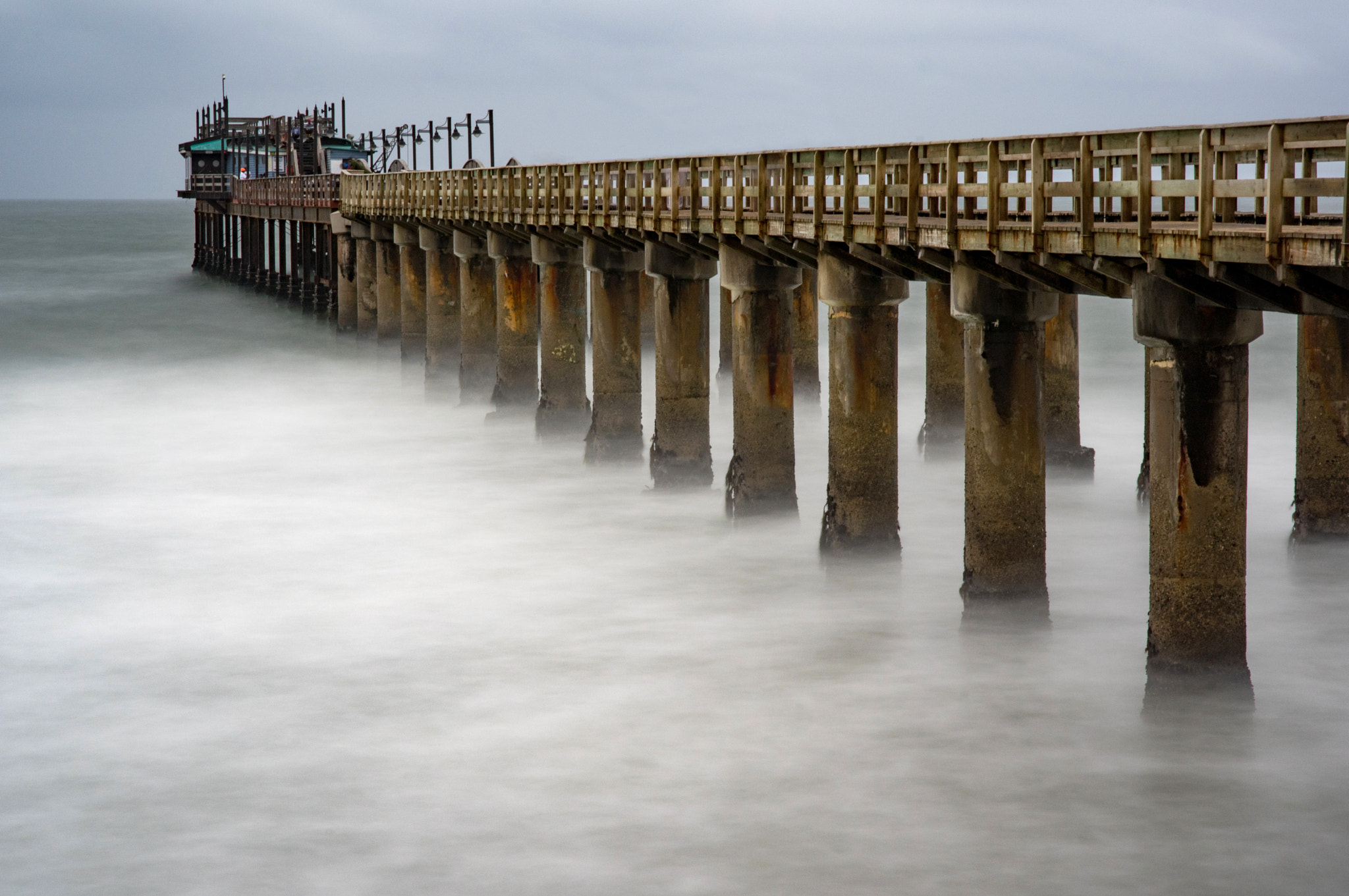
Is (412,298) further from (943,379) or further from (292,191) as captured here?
(292,191)

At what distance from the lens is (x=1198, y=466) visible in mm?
11430

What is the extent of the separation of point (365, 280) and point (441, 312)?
32.5ft

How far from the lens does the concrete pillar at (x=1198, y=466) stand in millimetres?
11422

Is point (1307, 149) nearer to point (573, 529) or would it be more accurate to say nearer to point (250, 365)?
point (573, 529)

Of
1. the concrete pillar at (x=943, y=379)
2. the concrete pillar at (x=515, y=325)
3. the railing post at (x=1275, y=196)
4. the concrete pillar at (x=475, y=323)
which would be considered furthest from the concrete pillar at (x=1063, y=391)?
the concrete pillar at (x=475, y=323)

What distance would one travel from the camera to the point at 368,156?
246ft

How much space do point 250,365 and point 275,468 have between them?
1588cm

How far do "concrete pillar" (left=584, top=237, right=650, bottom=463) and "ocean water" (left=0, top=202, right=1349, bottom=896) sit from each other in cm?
61

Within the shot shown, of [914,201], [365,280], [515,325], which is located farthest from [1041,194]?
[365,280]

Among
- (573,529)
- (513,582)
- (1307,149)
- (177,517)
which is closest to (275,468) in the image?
(177,517)

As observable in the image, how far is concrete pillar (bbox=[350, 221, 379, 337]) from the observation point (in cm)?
4122

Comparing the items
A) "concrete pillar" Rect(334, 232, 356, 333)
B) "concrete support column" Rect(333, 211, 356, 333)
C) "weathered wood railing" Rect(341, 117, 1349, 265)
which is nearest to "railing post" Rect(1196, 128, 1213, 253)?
"weathered wood railing" Rect(341, 117, 1349, 265)

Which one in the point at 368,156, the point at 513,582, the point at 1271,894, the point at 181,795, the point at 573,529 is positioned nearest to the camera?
the point at 1271,894

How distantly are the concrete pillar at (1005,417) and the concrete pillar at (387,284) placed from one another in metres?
25.6
